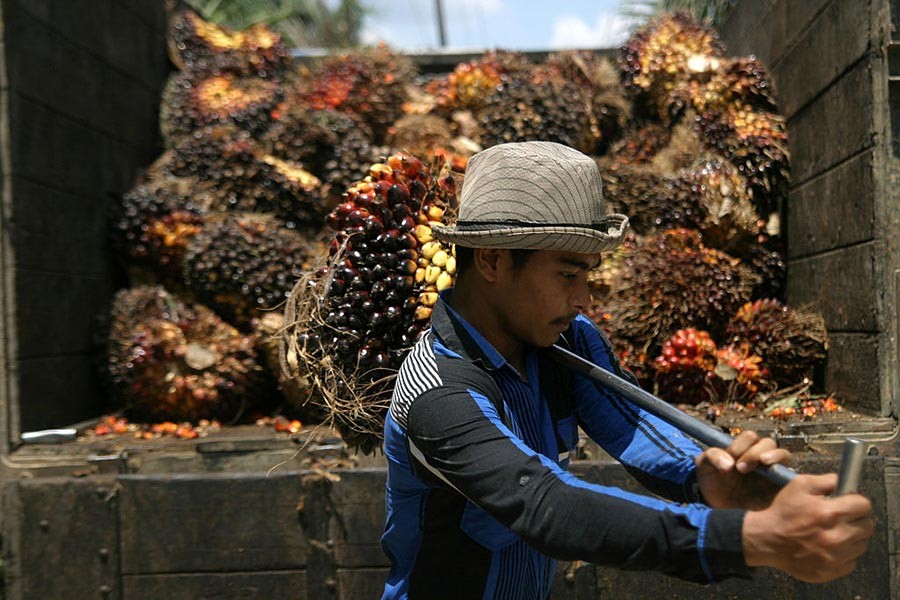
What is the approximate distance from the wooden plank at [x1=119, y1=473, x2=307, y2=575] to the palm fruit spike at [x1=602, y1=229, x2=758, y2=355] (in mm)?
1686

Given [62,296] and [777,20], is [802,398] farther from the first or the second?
[62,296]

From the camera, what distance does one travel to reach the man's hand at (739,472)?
116cm

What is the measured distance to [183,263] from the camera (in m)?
4.27

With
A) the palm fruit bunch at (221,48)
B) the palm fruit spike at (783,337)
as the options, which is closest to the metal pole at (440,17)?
the palm fruit bunch at (221,48)

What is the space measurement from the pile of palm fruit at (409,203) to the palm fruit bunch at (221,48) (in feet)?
0.08

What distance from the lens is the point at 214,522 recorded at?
9.66ft

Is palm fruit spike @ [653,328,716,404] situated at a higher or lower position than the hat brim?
lower

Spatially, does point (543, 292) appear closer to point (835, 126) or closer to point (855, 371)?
point (855, 371)

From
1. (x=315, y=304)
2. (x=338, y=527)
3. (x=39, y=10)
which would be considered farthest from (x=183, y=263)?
(x=315, y=304)

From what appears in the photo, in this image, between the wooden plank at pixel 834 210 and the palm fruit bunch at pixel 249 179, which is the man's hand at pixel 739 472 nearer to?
the wooden plank at pixel 834 210

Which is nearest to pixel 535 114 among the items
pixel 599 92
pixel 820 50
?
pixel 599 92

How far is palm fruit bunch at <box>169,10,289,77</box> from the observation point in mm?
5547

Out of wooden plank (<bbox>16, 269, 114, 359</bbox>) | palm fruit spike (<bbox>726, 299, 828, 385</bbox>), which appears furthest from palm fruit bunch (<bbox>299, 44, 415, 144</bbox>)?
palm fruit spike (<bbox>726, 299, 828, 385</bbox>)

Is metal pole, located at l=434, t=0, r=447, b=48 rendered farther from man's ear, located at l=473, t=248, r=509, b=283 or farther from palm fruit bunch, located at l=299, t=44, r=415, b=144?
man's ear, located at l=473, t=248, r=509, b=283
